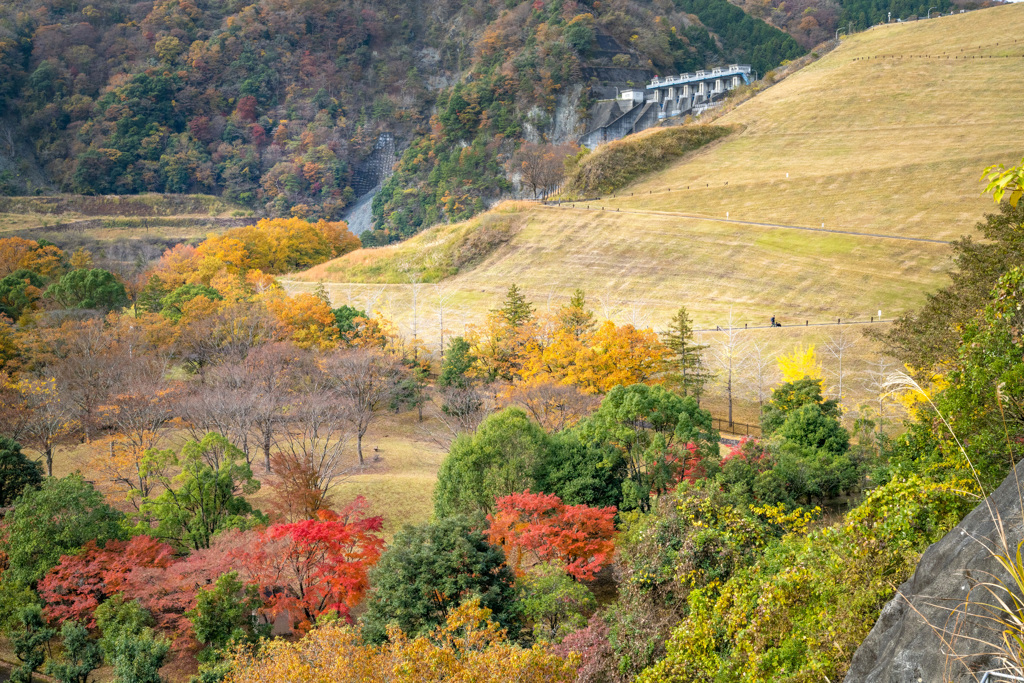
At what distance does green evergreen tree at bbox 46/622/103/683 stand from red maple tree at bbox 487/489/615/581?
10.1 meters

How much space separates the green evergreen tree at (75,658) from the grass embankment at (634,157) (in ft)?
207

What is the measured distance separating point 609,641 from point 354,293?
52.1 metres

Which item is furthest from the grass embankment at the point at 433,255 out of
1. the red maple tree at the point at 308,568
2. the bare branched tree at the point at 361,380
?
the red maple tree at the point at 308,568

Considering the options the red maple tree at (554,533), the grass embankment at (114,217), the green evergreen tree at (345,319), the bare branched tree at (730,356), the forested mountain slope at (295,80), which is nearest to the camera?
the red maple tree at (554,533)

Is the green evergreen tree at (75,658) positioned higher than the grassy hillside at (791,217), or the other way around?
the grassy hillside at (791,217)

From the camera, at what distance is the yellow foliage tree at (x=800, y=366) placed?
120 ft

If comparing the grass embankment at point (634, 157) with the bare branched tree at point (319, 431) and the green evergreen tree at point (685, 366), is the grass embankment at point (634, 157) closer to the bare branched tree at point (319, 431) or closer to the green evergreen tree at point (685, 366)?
the green evergreen tree at point (685, 366)

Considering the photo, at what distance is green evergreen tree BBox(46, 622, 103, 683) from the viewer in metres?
16.9

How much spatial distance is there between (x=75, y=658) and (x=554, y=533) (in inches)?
484

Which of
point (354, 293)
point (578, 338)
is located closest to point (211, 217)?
point (354, 293)

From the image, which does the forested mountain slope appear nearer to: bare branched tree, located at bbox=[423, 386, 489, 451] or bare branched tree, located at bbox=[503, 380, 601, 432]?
bare branched tree, located at bbox=[423, 386, 489, 451]

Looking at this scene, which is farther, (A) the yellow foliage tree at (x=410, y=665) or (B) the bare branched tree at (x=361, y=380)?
(B) the bare branched tree at (x=361, y=380)

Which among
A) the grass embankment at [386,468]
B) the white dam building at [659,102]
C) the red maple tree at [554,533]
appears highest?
the white dam building at [659,102]

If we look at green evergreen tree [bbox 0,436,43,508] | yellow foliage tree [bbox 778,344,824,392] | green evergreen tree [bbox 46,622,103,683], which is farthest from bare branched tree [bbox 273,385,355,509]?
yellow foliage tree [bbox 778,344,824,392]
